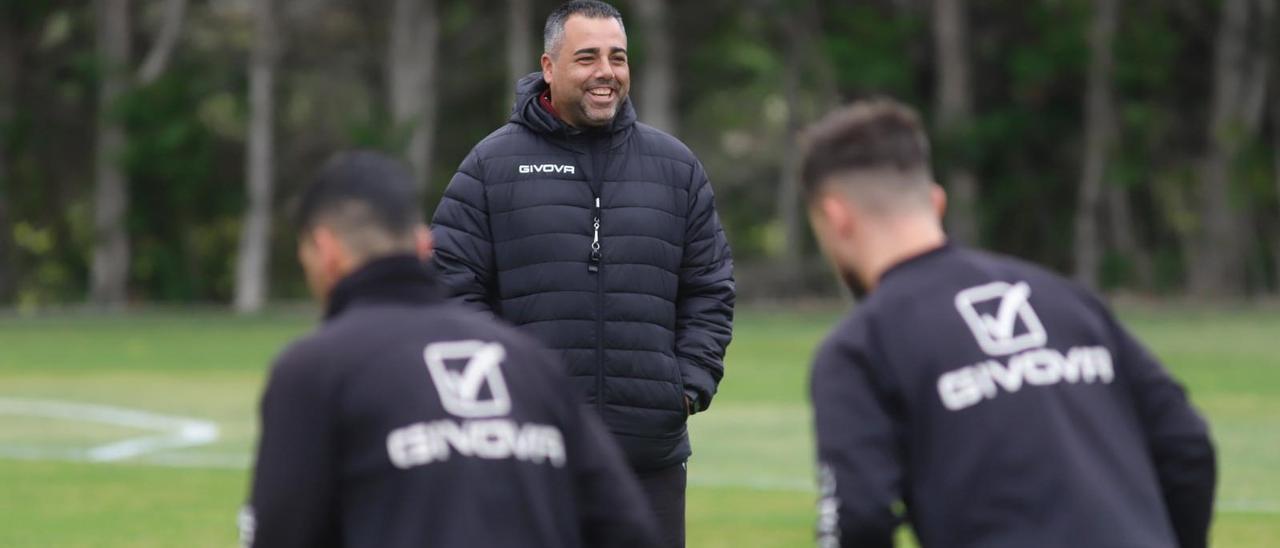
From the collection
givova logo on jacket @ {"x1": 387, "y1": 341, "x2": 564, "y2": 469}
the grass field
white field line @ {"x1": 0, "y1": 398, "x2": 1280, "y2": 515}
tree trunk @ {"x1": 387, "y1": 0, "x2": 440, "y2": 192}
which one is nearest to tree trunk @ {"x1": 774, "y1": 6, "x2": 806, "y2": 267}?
tree trunk @ {"x1": 387, "y1": 0, "x2": 440, "y2": 192}

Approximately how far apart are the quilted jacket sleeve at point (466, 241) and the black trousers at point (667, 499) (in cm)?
72

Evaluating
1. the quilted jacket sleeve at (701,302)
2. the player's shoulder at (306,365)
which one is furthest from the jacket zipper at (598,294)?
the player's shoulder at (306,365)

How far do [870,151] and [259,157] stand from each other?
4063 centimetres

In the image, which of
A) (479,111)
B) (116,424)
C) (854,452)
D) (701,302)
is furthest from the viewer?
(479,111)

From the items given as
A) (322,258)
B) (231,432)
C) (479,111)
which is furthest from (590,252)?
(479,111)

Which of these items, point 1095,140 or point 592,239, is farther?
point 1095,140

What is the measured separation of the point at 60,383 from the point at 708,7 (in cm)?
2494

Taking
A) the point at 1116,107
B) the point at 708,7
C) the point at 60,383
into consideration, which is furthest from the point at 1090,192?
the point at 60,383

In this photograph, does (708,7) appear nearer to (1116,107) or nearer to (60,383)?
(1116,107)

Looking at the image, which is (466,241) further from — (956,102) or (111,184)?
(111,184)

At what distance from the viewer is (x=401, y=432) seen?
13.6 ft

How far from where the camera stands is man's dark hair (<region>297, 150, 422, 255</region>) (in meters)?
4.30

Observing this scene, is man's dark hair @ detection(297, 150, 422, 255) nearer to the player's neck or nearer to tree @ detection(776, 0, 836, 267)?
the player's neck

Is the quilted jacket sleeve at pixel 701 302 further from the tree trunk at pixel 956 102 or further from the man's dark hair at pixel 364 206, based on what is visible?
the tree trunk at pixel 956 102
